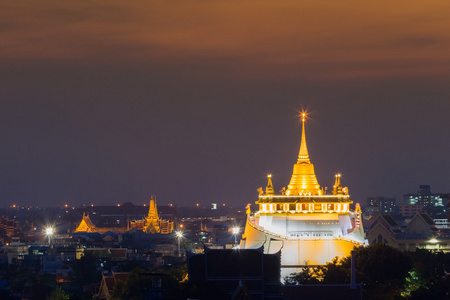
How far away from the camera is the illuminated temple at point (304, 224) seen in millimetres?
161500

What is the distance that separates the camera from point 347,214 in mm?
169500

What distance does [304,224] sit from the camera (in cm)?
16675

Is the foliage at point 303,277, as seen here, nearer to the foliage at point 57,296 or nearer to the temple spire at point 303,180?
the temple spire at point 303,180

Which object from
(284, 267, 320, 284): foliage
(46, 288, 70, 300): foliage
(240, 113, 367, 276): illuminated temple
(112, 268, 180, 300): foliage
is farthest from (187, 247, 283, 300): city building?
(240, 113, 367, 276): illuminated temple

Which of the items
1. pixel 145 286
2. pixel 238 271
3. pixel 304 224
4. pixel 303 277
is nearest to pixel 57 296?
pixel 303 277

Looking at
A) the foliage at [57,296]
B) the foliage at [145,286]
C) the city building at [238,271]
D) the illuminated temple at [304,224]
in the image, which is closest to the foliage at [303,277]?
the illuminated temple at [304,224]

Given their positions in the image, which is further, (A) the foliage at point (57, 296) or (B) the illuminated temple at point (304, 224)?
(B) the illuminated temple at point (304, 224)

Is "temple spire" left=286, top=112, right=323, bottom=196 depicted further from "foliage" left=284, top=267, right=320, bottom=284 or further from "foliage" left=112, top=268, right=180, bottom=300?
"foliage" left=112, top=268, right=180, bottom=300

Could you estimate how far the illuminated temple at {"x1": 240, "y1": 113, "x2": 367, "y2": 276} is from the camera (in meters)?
162

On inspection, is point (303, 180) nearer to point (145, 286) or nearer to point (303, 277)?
point (303, 277)

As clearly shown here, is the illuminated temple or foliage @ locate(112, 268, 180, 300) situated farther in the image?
the illuminated temple

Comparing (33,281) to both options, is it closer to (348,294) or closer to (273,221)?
(273,221)

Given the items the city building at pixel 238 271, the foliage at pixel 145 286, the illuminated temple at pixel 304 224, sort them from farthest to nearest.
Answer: the illuminated temple at pixel 304 224, the city building at pixel 238 271, the foliage at pixel 145 286

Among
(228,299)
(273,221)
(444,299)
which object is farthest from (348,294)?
(273,221)
